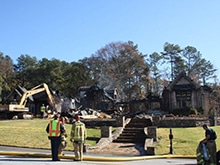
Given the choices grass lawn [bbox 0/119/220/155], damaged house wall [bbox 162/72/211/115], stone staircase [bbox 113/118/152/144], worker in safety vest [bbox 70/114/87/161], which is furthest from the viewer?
damaged house wall [bbox 162/72/211/115]

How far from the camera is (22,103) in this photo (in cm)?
3669

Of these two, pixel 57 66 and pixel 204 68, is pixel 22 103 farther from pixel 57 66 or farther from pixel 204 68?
pixel 204 68

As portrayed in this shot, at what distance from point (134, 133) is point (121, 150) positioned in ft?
15.6

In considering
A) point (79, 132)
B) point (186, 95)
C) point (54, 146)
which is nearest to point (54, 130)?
point (54, 146)

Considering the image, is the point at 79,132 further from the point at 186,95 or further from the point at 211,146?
the point at 186,95

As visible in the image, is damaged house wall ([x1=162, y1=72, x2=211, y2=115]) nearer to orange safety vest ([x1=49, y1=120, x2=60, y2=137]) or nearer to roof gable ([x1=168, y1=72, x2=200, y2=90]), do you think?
roof gable ([x1=168, y1=72, x2=200, y2=90])

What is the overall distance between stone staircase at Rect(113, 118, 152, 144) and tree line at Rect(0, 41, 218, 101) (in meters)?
35.8

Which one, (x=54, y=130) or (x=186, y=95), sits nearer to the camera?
(x=54, y=130)

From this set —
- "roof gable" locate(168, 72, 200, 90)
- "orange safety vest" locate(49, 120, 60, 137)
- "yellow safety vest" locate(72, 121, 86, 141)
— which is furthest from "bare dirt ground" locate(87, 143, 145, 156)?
"roof gable" locate(168, 72, 200, 90)

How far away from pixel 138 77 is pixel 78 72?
14.5 m

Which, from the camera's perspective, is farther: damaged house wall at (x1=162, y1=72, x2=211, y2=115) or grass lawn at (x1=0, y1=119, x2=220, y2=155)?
damaged house wall at (x1=162, y1=72, x2=211, y2=115)

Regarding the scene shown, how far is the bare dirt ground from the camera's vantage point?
52.2 feet

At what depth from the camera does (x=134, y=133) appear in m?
21.7

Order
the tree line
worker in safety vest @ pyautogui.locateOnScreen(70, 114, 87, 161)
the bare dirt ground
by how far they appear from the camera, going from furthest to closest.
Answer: the tree line → the bare dirt ground → worker in safety vest @ pyautogui.locateOnScreen(70, 114, 87, 161)
